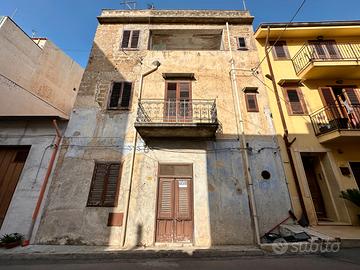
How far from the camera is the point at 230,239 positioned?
22.5 ft

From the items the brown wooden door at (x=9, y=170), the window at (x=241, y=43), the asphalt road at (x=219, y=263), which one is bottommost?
the asphalt road at (x=219, y=263)

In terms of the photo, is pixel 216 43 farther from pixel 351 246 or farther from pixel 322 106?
pixel 351 246

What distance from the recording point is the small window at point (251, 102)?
9148 mm

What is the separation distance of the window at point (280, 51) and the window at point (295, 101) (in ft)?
7.26

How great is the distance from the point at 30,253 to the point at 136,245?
313 centimetres

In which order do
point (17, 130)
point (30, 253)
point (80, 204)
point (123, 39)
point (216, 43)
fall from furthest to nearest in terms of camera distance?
point (216, 43), point (123, 39), point (17, 130), point (80, 204), point (30, 253)

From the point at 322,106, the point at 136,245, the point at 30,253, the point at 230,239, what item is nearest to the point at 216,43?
the point at 322,106

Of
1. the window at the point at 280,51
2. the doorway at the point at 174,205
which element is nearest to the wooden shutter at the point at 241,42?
the window at the point at 280,51

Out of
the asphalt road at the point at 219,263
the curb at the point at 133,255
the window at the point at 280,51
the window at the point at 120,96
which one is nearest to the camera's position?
the asphalt road at the point at 219,263

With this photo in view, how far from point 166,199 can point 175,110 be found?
160 inches

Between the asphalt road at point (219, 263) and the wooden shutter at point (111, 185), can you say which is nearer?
the asphalt road at point (219, 263)

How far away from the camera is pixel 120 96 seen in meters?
9.47

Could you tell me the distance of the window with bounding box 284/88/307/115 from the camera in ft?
30.1

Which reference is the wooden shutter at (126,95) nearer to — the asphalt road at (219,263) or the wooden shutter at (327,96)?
the asphalt road at (219,263)
